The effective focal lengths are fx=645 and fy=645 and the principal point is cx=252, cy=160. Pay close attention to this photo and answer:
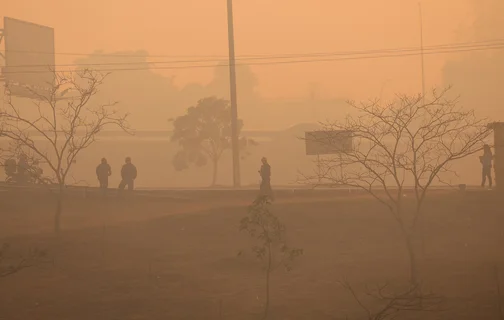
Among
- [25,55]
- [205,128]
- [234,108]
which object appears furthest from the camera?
[205,128]

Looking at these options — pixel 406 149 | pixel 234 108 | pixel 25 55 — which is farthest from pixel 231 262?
pixel 25 55

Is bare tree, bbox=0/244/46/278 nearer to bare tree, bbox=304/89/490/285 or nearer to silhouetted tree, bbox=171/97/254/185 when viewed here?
bare tree, bbox=304/89/490/285

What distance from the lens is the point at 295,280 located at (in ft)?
48.0

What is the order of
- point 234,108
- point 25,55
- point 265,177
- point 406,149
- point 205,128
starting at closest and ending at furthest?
point 406,149
point 265,177
point 234,108
point 25,55
point 205,128

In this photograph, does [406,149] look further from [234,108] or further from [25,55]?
[25,55]

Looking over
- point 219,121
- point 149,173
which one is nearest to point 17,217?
point 219,121

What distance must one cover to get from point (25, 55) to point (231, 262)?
3476 centimetres

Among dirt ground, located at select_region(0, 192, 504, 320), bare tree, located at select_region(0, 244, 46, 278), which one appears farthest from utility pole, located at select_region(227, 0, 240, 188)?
bare tree, located at select_region(0, 244, 46, 278)

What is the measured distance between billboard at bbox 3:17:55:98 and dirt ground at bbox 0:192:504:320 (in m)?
23.3

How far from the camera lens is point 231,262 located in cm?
1603

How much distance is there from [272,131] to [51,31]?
34.4 meters

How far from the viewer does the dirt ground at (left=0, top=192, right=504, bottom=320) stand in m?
12.8

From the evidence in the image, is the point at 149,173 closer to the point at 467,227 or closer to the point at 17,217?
the point at 17,217

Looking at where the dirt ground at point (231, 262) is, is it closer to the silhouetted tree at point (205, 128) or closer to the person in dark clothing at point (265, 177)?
the person in dark clothing at point (265, 177)
